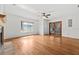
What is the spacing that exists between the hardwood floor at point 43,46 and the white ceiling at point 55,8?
0.56 meters

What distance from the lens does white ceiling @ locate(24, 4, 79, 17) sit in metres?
1.86

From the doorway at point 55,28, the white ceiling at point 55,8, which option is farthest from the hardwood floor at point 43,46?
the white ceiling at point 55,8

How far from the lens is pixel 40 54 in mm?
1784

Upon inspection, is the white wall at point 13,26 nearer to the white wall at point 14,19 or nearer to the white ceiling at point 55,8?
the white wall at point 14,19

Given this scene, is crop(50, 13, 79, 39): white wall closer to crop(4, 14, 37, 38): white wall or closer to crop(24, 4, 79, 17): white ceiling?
crop(24, 4, 79, 17): white ceiling

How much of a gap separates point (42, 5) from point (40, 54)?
39.1 inches

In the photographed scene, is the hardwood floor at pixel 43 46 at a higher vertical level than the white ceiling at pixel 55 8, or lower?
lower

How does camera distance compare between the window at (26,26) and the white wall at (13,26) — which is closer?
the white wall at (13,26)

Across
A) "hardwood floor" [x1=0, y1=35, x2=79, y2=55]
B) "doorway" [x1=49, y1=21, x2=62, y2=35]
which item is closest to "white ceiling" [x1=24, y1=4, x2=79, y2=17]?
"doorway" [x1=49, y1=21, x2=62, y2=35]

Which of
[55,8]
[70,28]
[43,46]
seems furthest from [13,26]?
[70,28]

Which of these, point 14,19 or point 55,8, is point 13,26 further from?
point 55,8

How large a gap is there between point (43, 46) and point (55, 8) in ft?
2.85

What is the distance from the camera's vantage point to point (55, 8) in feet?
6.33

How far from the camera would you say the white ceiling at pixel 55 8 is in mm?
1859
